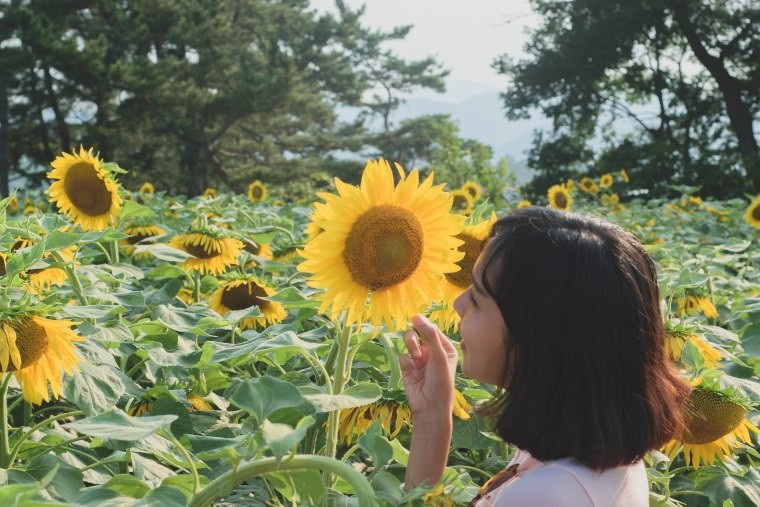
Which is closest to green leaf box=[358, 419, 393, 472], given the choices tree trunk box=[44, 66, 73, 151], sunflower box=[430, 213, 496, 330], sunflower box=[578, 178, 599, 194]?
sunflower box=[430, 213, 496, 330]

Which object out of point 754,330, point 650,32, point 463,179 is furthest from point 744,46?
point 754,330

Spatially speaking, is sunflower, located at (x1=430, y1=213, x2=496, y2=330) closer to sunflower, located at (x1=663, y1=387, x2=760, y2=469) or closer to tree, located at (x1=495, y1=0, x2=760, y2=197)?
sunflower, located at (x1=663, y1=387, x2=760, y2=469)

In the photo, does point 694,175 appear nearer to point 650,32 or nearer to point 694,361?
point 650,32

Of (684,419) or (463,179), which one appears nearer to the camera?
(684,419)

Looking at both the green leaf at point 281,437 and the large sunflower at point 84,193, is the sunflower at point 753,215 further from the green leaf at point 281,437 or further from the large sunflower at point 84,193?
the green leaf at point 281,437

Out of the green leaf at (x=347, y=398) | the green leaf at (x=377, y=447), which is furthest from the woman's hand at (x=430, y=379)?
the green leaf at (x=377, y=447)

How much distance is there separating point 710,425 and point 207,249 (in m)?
1.54

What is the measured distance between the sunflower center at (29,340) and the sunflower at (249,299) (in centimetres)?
93

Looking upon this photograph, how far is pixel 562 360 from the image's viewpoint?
1206 mm

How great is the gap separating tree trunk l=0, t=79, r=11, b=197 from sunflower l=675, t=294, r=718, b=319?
18582 mm

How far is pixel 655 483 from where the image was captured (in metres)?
1.68

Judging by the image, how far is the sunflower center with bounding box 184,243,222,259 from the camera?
2.61 m

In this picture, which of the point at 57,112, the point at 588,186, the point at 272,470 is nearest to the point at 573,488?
the point at 272,470

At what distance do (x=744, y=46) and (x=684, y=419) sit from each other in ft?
58.0
